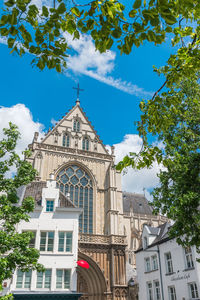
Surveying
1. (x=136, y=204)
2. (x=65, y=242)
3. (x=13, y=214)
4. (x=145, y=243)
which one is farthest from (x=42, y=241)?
(x=136, y=204)

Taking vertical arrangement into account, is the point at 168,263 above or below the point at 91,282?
above

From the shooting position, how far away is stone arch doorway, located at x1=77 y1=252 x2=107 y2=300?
22.8 m

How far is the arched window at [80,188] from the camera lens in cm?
2658

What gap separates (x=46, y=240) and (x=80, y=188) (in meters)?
10.4

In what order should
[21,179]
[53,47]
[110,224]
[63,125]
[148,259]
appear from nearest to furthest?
1. [53,47]
2. [21,179]
3. [148,259]
4. [110,224]
5. [63,125]

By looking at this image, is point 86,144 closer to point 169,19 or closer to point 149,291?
point 149,291

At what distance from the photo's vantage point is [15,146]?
12.5 m

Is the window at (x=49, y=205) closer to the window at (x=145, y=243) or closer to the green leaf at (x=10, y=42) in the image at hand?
the window at (x=145, y=243)

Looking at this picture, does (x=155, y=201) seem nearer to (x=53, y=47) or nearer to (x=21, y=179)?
(x=21, y=179)

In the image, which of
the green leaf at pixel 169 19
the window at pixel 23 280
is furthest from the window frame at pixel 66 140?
the green leaf at pixel 169 19

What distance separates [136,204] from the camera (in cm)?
4975

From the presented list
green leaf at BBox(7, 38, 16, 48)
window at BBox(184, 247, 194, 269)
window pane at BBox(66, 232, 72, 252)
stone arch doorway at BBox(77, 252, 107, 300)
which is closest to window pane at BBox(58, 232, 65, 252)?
window pane at BBox(66, 232, 72, 252)

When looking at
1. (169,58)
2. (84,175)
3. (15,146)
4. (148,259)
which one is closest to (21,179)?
(15,146)

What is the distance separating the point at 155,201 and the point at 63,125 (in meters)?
22.0
